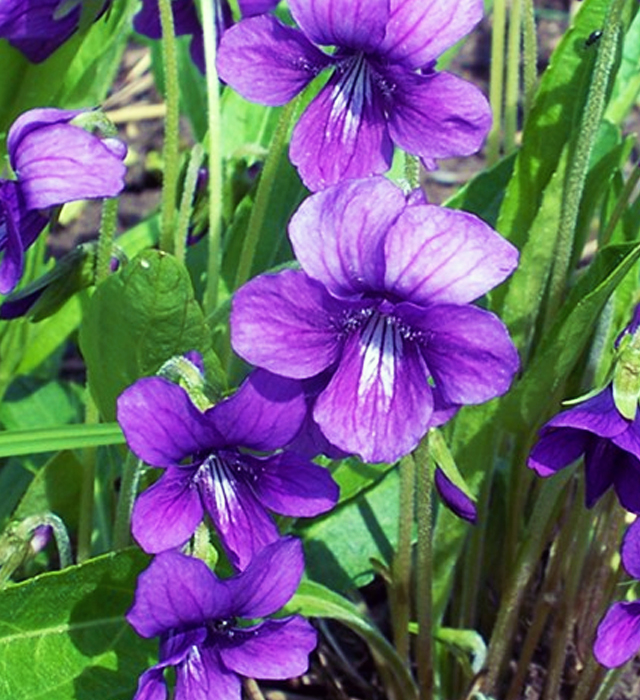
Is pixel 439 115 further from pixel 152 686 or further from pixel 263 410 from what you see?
pixel 152 686

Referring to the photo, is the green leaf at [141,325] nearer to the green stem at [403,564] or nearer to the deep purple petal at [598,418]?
the green stem at [403,564]

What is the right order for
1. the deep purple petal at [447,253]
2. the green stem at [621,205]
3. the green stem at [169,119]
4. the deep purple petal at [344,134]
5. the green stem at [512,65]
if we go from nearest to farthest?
1. the deep purple petal at [447,253]
2. the deep purple petal at [344,134]
3. the green stem at [169,119]
4. the green stem at [621,205]
5. the green stem at [512,65]

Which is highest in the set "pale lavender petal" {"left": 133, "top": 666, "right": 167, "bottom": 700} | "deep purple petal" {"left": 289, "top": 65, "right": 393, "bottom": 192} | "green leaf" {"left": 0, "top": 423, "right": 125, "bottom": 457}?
"deep purple petal" {"left": 289, "top": 65, "right": 393, "bottom": 192}

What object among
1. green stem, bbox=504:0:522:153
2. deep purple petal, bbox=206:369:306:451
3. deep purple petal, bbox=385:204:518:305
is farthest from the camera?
green stem, bbox=504:0:522:153

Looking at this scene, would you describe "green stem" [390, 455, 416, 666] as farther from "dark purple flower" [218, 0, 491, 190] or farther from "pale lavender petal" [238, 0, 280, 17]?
"pale lavender petal" [238, 0, 280, 17]

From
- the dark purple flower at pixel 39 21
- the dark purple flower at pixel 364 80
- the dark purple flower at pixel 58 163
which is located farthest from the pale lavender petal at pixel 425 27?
the dark purple flower at pixel 39 21

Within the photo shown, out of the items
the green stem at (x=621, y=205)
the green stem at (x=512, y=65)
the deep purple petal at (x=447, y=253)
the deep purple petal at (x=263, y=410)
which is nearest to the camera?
the deep purple petal at (x=447, y=253)

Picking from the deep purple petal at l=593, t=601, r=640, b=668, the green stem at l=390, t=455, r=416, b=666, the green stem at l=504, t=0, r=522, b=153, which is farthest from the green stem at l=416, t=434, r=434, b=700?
the green stem at l=504, t=0, r=522, b=153
